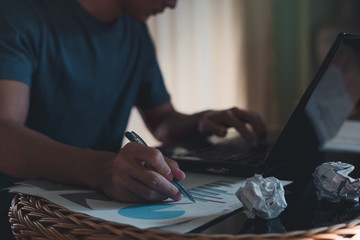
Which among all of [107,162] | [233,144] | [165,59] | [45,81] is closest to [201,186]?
[107,162]

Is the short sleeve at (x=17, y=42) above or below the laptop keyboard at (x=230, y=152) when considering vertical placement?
above

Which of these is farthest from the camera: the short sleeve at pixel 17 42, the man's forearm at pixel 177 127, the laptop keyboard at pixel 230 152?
the man's forearm at pixel 177 127

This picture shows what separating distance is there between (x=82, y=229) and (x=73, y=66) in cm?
76

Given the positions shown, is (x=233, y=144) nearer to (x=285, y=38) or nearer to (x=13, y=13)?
(x=13, y=13)

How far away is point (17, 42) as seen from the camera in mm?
950

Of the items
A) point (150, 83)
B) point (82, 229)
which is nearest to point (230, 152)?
point (82, 229)

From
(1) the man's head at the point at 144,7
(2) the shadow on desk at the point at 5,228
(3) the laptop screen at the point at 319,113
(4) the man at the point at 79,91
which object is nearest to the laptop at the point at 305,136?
(3) the laptop screen at the point at 319,113

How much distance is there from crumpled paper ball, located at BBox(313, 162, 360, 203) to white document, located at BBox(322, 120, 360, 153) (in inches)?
15.7

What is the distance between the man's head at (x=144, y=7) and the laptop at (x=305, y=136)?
Answer: 45 cm

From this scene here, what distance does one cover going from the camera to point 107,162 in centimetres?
57

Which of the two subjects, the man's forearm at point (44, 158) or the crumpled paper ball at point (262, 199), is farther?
the man's forearm at point (44, 158)

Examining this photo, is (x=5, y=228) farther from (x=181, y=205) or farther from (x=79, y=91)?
(x=79, y=91)

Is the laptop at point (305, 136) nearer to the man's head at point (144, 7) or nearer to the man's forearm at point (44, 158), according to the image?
the man's forearm at point (44, 158)

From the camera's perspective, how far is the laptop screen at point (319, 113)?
1.99ft
